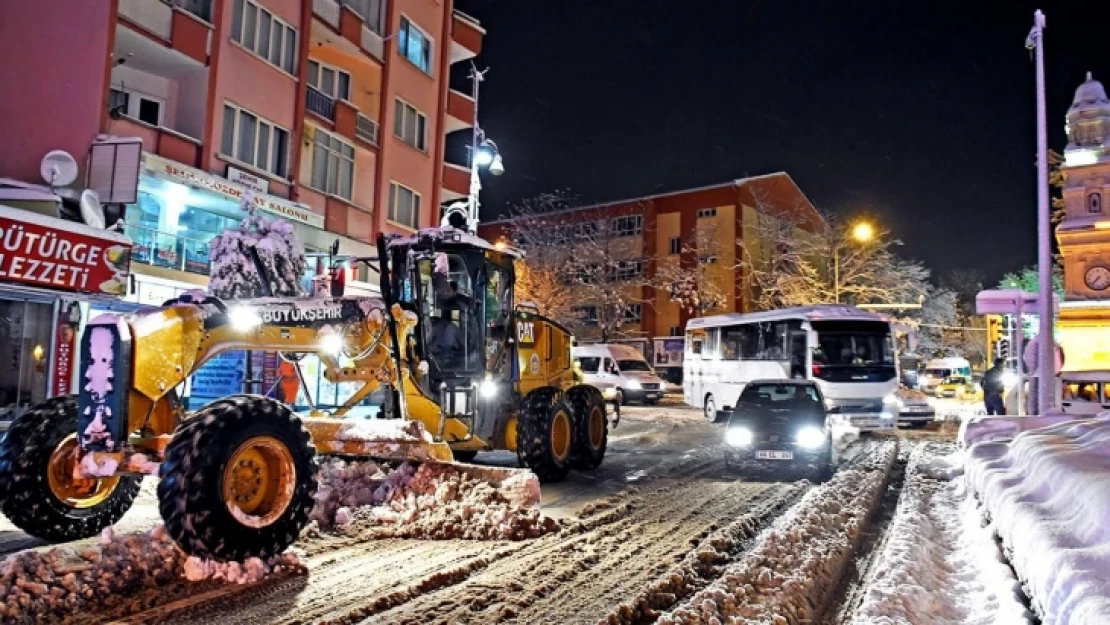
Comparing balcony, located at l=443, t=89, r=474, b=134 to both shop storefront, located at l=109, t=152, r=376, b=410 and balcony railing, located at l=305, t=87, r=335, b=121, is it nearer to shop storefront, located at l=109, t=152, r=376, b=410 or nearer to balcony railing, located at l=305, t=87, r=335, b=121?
balcony railing, located at l=305, t=87, r=335, b=121

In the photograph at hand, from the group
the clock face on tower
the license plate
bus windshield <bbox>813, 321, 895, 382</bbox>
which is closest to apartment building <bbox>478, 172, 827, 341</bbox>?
the clock face on tower

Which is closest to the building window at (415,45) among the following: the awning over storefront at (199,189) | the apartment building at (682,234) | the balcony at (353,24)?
the balcony at (353,24)

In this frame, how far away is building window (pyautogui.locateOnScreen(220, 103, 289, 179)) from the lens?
20.7 m

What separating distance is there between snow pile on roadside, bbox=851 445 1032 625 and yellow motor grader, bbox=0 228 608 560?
397 centimetres

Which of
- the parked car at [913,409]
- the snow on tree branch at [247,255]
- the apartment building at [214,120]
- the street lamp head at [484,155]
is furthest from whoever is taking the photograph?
the street lamp head at [484,155]

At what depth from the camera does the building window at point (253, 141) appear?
20719mm

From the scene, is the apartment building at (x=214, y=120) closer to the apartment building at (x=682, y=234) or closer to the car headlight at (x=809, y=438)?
the car headlight at (x=809, y=438)

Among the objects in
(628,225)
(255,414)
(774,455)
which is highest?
(628,225)

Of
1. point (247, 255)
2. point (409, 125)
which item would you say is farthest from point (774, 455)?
→ point (409, 125)

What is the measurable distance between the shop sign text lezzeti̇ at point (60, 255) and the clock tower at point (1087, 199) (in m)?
34.7

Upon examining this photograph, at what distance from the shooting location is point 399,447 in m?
8.44

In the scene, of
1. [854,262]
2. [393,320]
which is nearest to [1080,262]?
[854,262]

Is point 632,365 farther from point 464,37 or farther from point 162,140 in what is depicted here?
point 162,140

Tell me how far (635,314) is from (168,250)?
132ft
